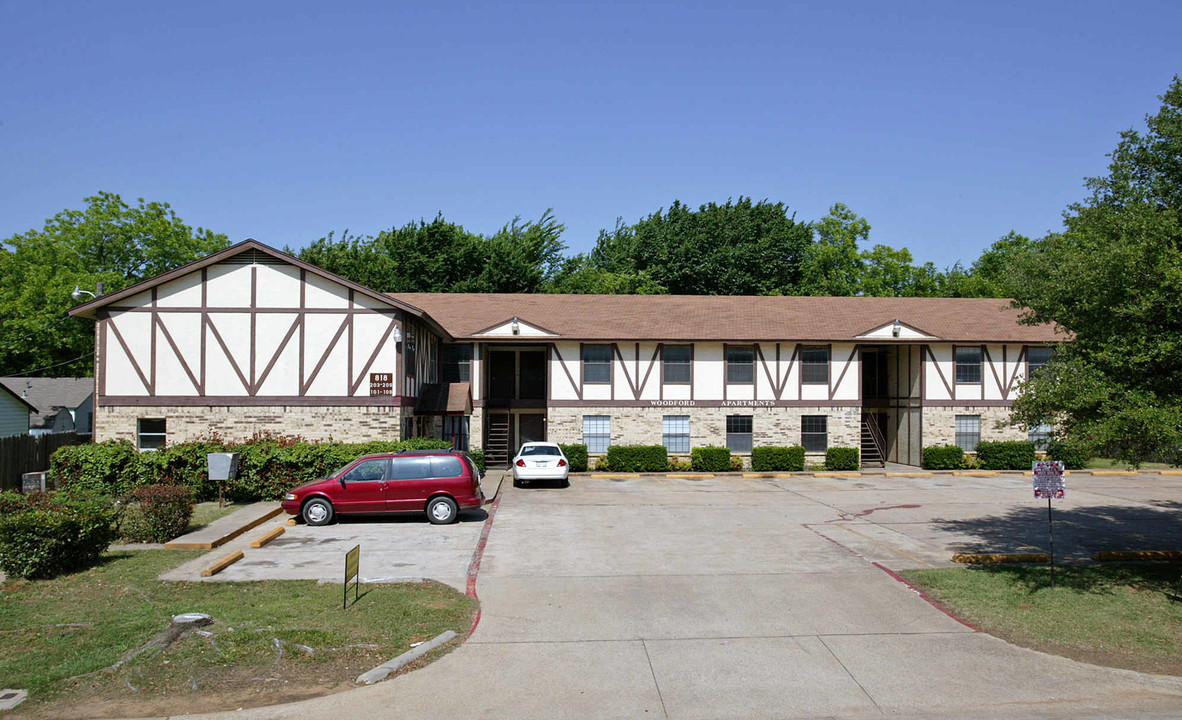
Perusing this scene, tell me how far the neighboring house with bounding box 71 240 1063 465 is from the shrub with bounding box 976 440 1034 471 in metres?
0.99

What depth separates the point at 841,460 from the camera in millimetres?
29938

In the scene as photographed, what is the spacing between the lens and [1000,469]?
99.5 feet

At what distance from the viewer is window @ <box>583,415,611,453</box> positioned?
30.0 metres

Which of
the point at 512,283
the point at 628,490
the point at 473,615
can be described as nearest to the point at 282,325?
the point at 628,490

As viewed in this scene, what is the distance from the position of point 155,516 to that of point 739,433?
2091 centimetres

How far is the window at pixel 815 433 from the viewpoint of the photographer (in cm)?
3062

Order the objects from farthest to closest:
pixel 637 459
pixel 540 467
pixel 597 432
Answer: pixel 597 432
pixel 637 459
pixel 540 467

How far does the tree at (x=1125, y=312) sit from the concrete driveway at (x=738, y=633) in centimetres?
357

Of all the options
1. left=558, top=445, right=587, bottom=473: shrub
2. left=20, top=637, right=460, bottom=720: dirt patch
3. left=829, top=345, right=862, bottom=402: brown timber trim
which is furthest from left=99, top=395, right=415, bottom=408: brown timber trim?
left=829, top=345, right=862, bottom=402: brown timber trim

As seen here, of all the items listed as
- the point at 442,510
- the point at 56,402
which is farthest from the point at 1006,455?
the point at 56,402

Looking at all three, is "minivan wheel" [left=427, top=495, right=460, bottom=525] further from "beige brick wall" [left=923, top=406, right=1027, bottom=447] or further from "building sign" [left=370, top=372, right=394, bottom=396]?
"beige brick wall" [left=923, top=406, right=1027, bottom=447]

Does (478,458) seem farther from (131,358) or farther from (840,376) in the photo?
(840,376)

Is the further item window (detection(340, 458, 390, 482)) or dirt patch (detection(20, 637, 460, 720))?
window (detection(340, 458, 390, 482))

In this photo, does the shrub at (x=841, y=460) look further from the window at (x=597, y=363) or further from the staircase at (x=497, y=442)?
the staircase at (x=497, y=442)
